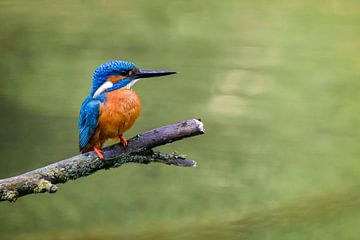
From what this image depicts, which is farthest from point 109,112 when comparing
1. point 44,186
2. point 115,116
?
point 44,186

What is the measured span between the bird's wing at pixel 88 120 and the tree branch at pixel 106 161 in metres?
0.04

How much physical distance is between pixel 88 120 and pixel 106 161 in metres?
0.07

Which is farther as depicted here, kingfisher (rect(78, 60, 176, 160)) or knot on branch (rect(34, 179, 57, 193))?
kingfisher (rect(78, 60, 176, 160))

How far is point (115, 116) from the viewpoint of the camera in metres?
0.57

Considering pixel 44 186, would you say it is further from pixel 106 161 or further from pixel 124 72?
pixel 124 72

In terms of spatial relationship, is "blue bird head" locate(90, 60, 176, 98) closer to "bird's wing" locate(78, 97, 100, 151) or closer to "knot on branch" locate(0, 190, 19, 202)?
"bird's wing" locate(78, 97, 100, 151)

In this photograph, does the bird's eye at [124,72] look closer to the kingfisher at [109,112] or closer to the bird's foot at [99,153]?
the kingfisher at [109,112]

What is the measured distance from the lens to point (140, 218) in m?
0.79

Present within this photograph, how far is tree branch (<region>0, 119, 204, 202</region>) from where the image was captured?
47 cm

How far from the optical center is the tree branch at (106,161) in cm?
47

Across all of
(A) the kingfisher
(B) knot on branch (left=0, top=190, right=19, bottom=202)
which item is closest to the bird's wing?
(A) the kingfisher

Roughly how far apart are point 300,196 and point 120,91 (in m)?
0.32

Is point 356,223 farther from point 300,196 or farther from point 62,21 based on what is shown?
point 62,21

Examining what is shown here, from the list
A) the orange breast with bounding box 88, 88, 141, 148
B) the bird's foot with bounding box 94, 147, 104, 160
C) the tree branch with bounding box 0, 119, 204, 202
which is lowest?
the tree branch with bounding box 0, 119, 204, 202
